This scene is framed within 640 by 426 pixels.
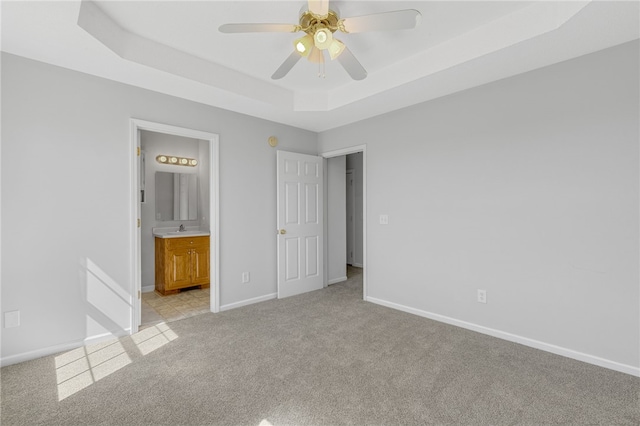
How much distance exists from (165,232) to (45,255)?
219 centimetres

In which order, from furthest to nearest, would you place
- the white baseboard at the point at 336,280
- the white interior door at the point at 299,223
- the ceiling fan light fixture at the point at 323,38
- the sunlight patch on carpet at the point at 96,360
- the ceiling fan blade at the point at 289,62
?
the white baseboard at the point at 336,280, the white interior door at the point at 299,223, the ceiling fan blade at the point at 289,62, the sunlight patch on carpet at the point at 96,360, the ceiling fan light fixture at the point at 323,38

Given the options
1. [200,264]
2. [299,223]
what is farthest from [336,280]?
[200,264]

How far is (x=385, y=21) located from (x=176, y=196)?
4.15 metres

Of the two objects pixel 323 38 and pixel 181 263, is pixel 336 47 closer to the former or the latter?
pixel 323 38

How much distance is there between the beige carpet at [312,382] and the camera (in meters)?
1.76

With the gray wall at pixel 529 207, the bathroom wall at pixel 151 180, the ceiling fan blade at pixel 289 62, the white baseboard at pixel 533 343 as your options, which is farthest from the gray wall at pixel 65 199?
the white baseboard at pixel 533 343

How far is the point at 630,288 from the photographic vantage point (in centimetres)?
221

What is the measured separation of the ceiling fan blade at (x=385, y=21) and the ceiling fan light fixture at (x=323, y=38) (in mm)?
118

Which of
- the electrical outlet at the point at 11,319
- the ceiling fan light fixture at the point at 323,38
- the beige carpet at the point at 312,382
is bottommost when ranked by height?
the beige carpet at the point at 312,382

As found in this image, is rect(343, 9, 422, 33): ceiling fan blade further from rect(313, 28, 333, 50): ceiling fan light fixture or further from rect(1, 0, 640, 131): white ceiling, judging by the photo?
rect(1, 0, 640, 131): white ceiling

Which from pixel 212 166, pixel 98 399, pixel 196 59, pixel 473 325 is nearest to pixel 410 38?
pixel 196 59

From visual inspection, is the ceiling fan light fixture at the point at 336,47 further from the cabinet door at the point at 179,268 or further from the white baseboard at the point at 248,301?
the cabinet door at the point at 179,268

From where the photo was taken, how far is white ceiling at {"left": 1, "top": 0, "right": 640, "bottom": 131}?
2.03 m

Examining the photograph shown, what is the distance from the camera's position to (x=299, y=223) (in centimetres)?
429
